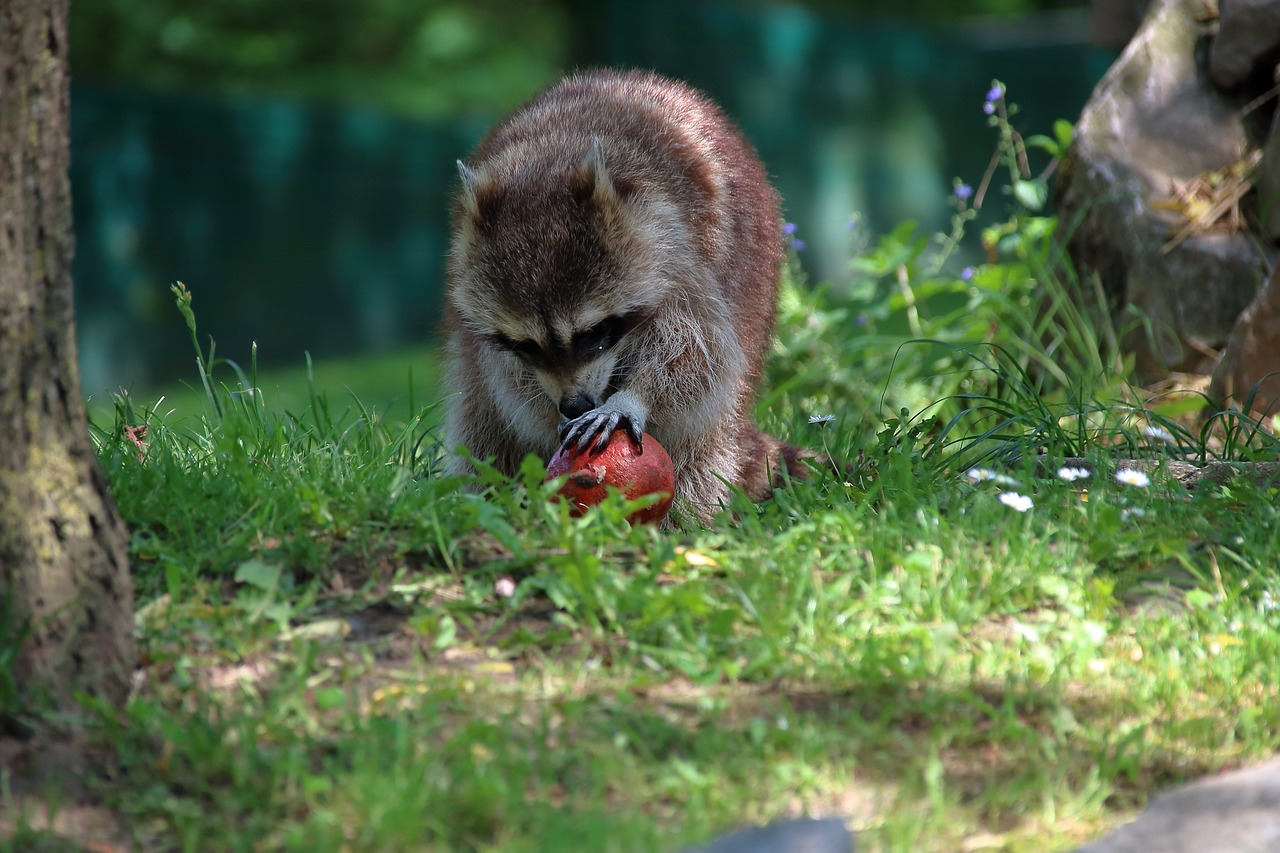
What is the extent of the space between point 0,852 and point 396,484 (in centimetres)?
139

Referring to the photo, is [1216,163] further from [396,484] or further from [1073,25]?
[1073,25]

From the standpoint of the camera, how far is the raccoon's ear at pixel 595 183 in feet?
12.6

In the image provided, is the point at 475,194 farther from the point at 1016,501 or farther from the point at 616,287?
the point at 1016,501

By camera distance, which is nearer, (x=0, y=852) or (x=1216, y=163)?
(x=0, y=852)

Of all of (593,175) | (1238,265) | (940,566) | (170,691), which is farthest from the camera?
(1238,265)

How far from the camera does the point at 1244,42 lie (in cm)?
548

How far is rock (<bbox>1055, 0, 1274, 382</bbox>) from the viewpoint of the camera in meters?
5.38

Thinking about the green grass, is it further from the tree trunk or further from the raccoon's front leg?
the raccoon's front leg

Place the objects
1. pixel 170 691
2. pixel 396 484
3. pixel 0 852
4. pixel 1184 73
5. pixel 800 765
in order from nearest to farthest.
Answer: pixel 0 852 < pixel 800 765 < pixel 170 691 < pixel 396 484 < pixel 1184 73

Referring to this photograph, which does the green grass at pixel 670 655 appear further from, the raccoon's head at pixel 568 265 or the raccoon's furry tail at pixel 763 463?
the raccoon's head at pixel 568 265

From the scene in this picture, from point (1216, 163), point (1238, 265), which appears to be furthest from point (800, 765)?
point (1216, 163)

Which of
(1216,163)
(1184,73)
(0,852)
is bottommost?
(0,852)

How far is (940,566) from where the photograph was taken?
9.73 feet

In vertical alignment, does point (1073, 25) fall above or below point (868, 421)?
above
